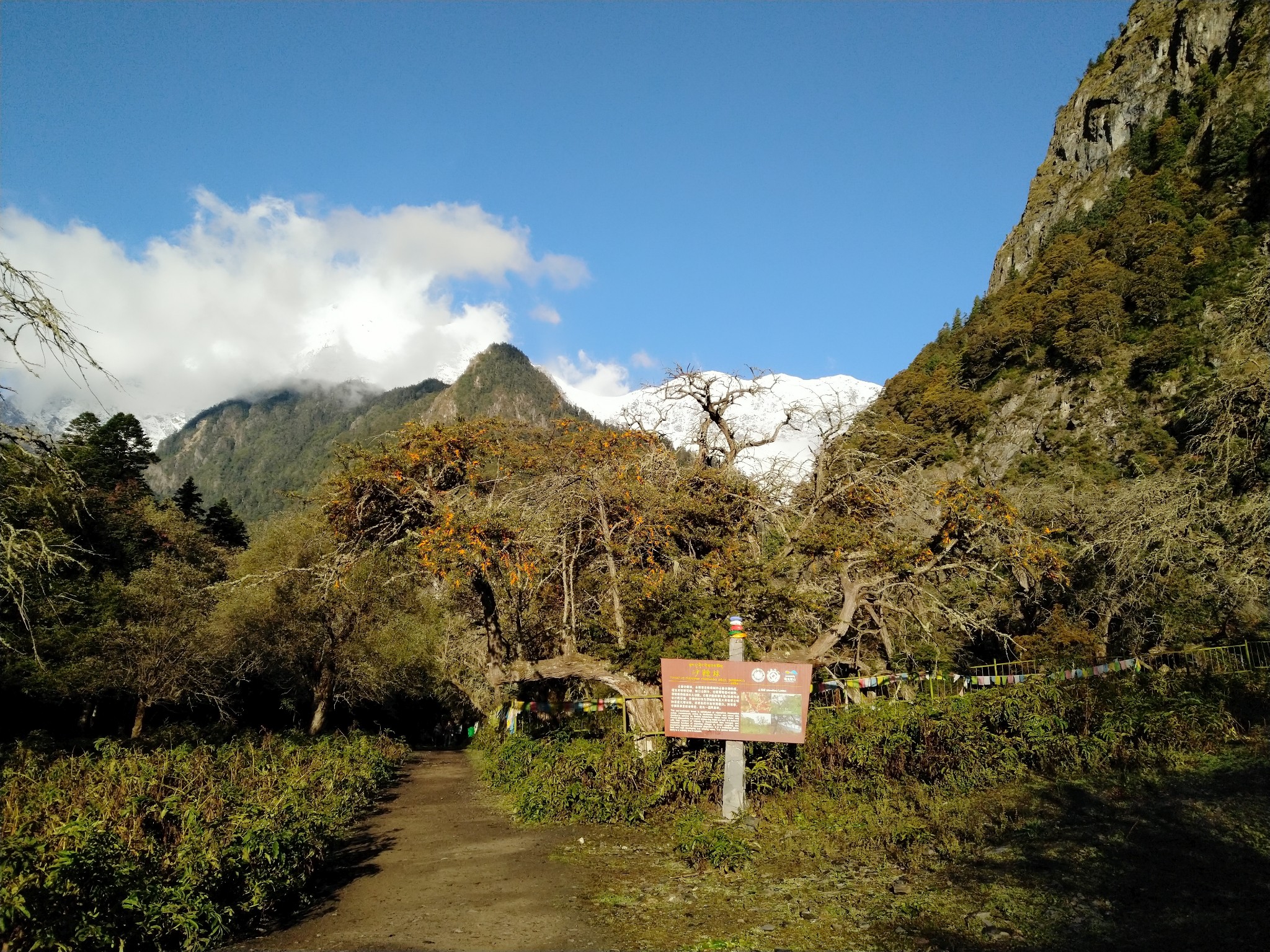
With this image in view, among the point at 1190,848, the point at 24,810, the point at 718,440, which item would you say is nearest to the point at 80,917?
the point at 24,810

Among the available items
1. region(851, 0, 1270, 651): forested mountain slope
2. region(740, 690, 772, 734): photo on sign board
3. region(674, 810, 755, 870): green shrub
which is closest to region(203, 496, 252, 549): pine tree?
region(851, 0, 1270, 651): forested mountain slope

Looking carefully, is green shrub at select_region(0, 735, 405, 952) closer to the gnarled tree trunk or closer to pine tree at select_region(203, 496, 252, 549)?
the gnarled tree trunk

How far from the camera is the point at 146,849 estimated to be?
547 cm

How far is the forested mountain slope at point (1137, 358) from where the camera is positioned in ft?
51.8

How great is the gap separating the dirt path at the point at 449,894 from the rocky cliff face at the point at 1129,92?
92873mm

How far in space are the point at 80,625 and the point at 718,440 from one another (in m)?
18.1

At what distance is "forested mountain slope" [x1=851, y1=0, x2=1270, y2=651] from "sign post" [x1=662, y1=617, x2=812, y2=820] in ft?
22.7

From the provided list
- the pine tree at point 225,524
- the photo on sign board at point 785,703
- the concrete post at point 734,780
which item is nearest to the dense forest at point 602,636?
the concrete post at point 734,780

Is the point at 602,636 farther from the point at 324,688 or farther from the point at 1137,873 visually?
the point at 324,688

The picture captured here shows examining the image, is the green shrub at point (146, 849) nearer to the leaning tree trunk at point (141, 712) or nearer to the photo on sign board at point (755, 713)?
the photo on sign board at point (755, 713)

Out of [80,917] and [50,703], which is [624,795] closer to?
[80,917]

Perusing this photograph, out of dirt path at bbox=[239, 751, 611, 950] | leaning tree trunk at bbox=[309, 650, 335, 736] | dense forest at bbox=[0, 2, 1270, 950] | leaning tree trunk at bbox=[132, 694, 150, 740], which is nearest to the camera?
dirt path at bbox=[239, 751, 611, 950]

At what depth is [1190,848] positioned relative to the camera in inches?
245

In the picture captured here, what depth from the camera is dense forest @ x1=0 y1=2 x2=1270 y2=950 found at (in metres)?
6.08
